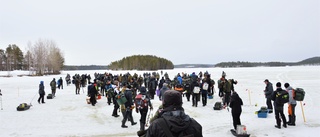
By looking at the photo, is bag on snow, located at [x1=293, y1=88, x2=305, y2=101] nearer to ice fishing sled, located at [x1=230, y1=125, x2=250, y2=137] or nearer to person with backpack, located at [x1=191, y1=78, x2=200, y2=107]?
ice fishing sled, located at [x1=230, y1=125, x2=250, y2=137]

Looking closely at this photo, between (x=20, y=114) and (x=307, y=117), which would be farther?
(x=20, y=114)

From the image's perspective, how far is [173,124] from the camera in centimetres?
220

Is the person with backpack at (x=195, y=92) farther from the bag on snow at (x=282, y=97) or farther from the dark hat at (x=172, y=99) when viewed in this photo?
the dark hat at (x=172, y=99)

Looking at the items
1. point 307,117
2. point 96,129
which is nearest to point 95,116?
point 96,129

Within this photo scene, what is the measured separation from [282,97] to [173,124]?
6.93 meters

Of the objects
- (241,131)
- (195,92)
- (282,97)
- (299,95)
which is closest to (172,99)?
(241,131)

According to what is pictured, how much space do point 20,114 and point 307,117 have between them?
13655 mm

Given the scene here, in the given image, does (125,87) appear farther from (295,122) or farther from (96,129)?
(295,122)

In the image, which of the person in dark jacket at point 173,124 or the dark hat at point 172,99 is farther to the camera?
the dark hat at point 172,99

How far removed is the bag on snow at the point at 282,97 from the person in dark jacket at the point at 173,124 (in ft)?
21.6

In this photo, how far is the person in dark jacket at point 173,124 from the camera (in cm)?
220

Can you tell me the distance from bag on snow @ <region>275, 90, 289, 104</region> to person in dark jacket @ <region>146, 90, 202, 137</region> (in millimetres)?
6596

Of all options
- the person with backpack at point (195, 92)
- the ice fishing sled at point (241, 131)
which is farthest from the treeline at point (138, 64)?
the ice fishing sled at point (241, 131)

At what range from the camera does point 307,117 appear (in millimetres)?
9227
